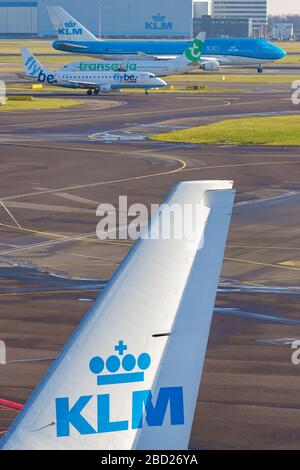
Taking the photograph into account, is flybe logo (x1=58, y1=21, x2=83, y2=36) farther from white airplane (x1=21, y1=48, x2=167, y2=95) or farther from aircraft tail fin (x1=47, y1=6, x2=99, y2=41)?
white airplane (x1=21, y1=48, x2=167, y2=95)

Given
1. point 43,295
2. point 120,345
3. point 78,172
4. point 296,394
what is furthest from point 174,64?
point 120,345

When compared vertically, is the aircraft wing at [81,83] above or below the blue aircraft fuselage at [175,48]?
above

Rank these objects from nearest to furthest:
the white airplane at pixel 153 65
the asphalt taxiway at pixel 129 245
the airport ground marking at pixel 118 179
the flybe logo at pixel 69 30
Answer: the asphalt taxiway at pixel 129 245
the airport ground marking at pixel 118 179
the white airplane at pixel 153 65
the flybe logo at pixel 69 30

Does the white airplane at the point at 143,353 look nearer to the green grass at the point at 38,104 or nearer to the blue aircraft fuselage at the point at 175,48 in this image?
the green grass at the point at 38,104

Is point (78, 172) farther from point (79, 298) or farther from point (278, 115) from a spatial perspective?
point (278, 115)

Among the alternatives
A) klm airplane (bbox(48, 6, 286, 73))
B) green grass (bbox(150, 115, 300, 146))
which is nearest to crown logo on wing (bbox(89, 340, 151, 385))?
green grass (bbox(150, 115, 300, 146))

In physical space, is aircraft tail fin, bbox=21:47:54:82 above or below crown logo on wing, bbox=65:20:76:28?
below

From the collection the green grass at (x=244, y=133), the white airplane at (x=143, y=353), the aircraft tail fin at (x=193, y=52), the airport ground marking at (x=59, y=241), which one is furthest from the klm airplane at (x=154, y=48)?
the white airplane at (x=143, y=353)
